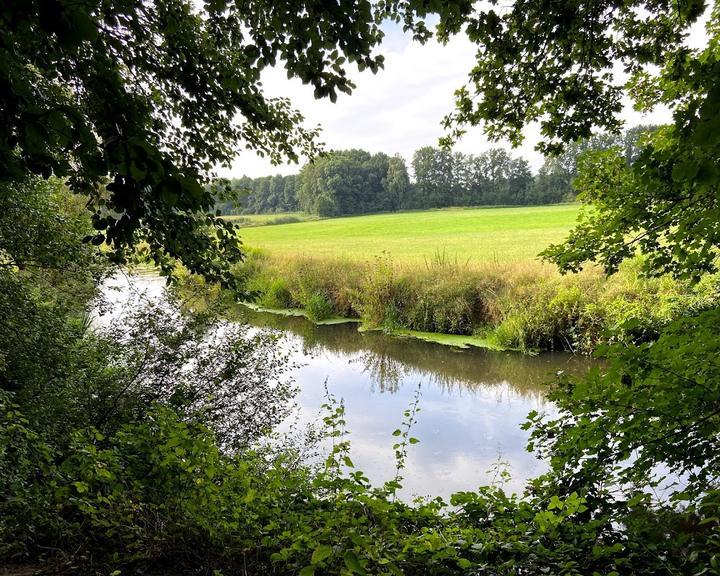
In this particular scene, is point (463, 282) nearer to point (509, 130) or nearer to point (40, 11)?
point (509, 130)

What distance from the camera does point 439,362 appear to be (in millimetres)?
11688

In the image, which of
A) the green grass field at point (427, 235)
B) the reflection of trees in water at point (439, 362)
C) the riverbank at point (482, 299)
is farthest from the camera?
the green grass field at point (427, 235)

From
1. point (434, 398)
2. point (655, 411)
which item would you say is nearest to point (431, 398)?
point (434, 398)

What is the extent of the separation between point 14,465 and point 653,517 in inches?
177

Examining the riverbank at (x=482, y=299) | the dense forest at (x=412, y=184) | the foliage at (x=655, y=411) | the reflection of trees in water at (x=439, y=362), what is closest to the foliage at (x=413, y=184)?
the dense forest at (x=412, y=184)

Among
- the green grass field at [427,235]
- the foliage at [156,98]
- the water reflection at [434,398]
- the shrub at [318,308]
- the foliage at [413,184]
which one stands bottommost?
the water reflection at [434,398]

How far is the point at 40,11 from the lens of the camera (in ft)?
3.24

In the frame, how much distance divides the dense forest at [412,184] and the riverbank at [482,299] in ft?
157

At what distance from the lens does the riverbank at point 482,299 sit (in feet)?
34.0

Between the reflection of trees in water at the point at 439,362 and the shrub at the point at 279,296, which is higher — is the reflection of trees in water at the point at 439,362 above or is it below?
below

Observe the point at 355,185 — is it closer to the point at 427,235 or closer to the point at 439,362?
the point at 427,235

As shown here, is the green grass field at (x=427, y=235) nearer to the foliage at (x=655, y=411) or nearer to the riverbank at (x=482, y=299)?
the riverbank at (x=482, y=299)

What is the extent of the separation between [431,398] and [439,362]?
2.31 meters

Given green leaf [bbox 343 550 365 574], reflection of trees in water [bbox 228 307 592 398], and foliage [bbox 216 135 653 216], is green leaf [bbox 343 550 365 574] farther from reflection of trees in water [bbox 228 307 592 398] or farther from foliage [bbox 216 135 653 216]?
foliage [bbox 216 135 653 216]
